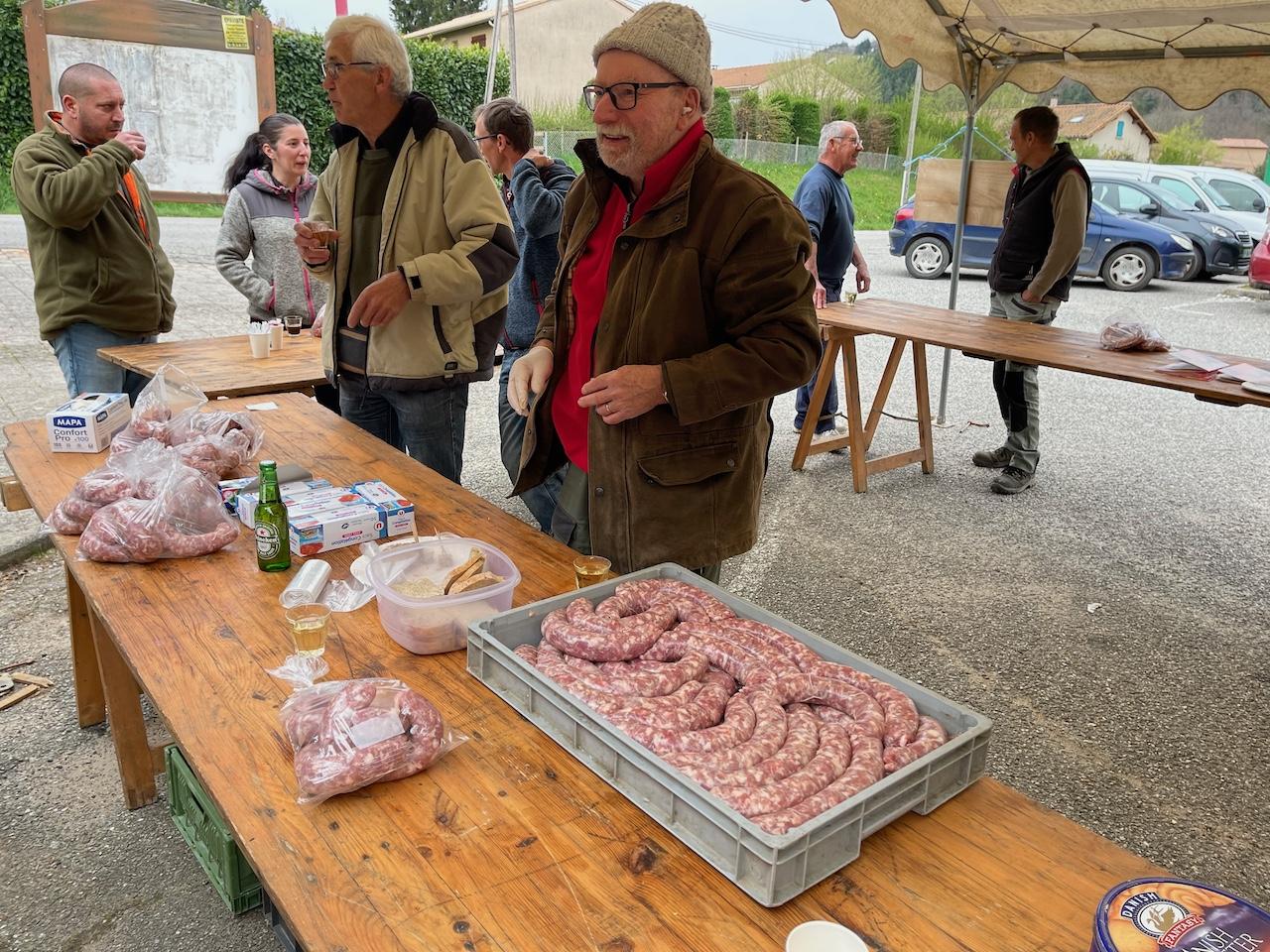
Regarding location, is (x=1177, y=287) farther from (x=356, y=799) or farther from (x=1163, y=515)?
(x=356, y=799)

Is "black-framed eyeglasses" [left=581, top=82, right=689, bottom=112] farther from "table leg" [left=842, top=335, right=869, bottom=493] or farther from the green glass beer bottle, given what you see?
"table leg" [left=842, top=335, right=869, bottom=493]

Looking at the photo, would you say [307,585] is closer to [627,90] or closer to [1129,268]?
[627,90]

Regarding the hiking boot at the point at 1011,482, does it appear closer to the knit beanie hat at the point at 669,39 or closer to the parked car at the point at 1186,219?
the knit beanie hat at the point at 669,39

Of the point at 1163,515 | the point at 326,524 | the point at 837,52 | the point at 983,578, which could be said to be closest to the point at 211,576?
the point at 326,524

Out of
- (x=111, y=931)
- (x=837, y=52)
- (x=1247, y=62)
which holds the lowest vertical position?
(x=111, y=931)

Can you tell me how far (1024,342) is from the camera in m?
4.84

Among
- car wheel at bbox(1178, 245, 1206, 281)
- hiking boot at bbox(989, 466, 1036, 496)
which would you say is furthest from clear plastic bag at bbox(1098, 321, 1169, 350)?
car wheel at bbox(1178, 245, 1206, 281)

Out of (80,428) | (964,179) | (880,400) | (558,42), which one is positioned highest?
(558,42)

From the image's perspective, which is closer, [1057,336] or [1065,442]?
[1057,336]

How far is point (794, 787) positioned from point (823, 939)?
0.62 feet

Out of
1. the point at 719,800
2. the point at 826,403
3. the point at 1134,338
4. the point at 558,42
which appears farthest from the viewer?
the point at 558,42

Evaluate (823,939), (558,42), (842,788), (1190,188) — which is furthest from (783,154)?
(823,939)

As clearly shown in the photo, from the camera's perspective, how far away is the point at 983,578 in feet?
14.1

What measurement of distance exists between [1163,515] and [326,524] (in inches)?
191
